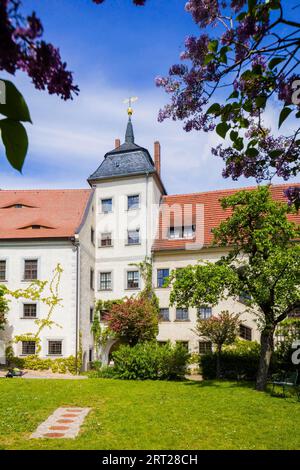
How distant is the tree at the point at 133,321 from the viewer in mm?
25828

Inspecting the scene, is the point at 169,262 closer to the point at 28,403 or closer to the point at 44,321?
the point at 44,321

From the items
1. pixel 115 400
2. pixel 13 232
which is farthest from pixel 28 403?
pixel 13 232

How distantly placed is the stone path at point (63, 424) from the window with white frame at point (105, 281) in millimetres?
16604

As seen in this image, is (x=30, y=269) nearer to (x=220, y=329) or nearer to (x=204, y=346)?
(x=204, y=346)

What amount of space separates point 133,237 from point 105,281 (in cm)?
368

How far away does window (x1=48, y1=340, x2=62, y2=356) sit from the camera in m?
26.5

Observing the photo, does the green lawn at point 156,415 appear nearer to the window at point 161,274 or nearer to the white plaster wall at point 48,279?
the white plaster wall at point 48,279

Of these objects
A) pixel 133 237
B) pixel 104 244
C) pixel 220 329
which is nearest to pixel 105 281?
pixel 104 244

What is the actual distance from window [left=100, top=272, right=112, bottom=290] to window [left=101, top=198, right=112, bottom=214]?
4.60m

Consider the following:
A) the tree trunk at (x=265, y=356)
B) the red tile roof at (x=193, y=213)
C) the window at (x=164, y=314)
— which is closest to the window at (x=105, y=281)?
the red tile roof at (x=193, y=213)

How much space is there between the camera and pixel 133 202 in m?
31.5

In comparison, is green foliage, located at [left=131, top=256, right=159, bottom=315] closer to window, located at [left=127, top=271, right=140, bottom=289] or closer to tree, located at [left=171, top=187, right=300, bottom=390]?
window, located at [left=127, top=271, right=140, bottom=289]
